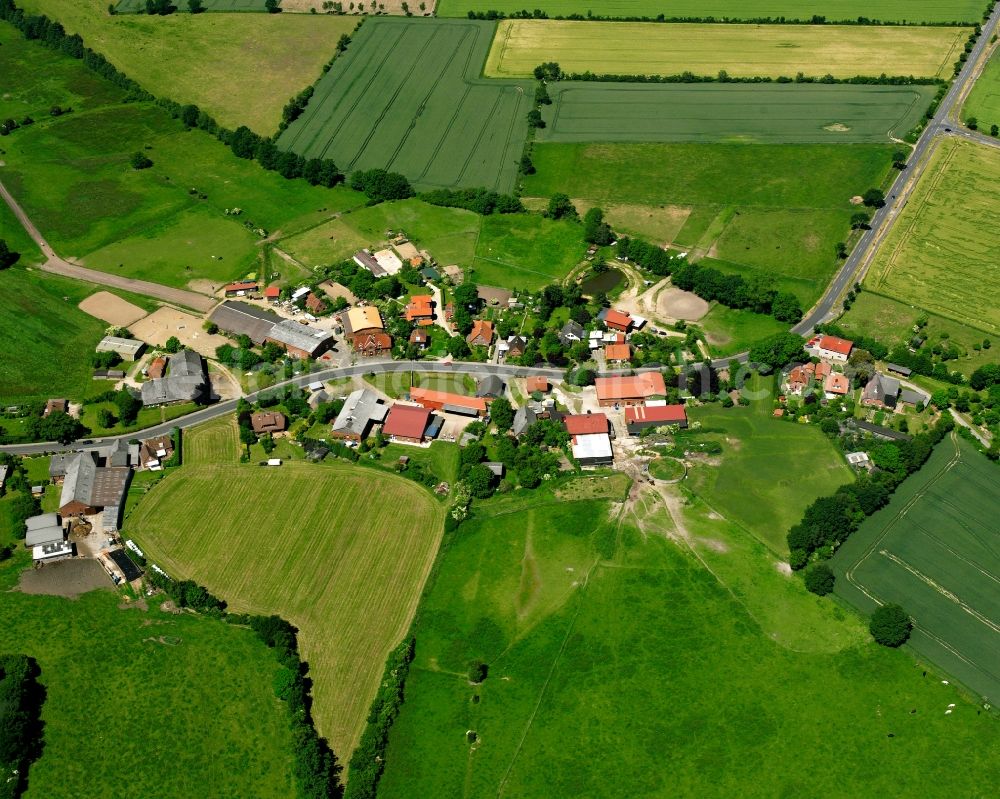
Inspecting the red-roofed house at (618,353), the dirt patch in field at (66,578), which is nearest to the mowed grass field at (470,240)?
the red-roofed house at (618,353)

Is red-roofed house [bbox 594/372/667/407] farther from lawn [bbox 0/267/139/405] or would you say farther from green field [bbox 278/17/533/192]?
lawn [bbox 0/267/139/405]

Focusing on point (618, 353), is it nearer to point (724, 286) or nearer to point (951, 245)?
point (724, 286)

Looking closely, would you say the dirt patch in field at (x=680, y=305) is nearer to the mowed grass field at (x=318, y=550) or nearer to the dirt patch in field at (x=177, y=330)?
the mowed grass field at (x=318, y=550)

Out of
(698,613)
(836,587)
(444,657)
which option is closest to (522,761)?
(444,657)

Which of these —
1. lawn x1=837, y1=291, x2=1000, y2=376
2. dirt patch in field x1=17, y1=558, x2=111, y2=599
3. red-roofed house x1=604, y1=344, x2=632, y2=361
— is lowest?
dirt patch in field x1=17, y1=558, x2=111, y2=599

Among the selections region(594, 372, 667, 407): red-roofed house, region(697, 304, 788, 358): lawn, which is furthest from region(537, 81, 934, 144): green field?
region(594, 372, 667, 407): red-roofed house

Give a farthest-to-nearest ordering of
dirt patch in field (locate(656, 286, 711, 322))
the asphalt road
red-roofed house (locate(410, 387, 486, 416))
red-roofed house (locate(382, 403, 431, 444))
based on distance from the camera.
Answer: dirt patch in field (locate(656, 286, 711, 322))
red-roofed house (locate(410, 387, 486, 416))
the asphalt road
red-roofed house (locate(382, 403, 431, 444))

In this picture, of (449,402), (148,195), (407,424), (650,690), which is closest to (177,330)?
(148,195)
